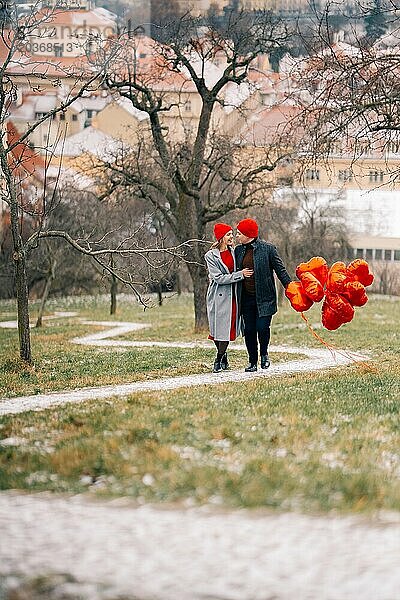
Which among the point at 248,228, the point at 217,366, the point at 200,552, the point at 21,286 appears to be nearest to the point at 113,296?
the point at 21,286

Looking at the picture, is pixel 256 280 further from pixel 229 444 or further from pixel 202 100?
pixel 202 100

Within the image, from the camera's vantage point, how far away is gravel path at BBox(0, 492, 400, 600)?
5.30m

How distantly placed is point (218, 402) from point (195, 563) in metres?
5.35

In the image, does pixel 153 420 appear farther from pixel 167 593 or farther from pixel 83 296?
pixel 83 296

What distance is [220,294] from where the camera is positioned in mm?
14414

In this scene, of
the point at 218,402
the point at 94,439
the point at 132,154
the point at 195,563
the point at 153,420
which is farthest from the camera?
the point at 132,154

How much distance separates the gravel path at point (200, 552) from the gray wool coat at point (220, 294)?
7571 millimetres

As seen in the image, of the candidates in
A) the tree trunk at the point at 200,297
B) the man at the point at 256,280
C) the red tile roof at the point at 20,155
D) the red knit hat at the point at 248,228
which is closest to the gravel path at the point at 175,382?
the man at the point at 256,280

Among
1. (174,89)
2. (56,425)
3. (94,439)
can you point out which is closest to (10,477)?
(94,439)

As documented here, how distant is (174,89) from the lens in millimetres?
30328

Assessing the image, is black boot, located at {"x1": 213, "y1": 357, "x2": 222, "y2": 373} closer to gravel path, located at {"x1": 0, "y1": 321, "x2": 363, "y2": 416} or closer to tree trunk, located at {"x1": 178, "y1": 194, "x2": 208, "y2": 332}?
gravel path, located at {"x1": 0, "y1": 321, "x2": 363, "y2": 416}

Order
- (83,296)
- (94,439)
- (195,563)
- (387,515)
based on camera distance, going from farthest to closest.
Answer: (83,296) → (94,439) → (387,515) → (195,563)

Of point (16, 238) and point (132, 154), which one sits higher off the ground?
point (132, 154)

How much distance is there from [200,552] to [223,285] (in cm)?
877
